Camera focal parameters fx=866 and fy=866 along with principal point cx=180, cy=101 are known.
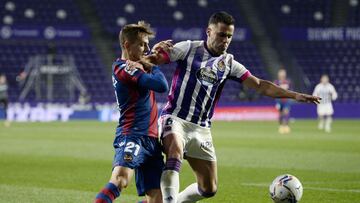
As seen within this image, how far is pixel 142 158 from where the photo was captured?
7.84m

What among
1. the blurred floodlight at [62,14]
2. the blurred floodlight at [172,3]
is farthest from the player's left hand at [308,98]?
the blurred floodlight at [172,3]

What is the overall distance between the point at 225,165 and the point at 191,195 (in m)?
7.53

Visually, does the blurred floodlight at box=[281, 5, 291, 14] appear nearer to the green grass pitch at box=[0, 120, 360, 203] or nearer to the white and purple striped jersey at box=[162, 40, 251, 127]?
the green grass pitch at box=[0, 120, 360, 203]

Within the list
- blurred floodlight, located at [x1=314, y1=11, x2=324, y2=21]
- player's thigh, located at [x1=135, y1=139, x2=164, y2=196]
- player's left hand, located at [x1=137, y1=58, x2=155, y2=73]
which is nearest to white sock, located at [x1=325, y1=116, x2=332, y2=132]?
blurred floodlight, located at [x1=314, y1=11, x2=324, y2=21]

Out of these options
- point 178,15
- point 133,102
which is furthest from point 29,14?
point 133,102

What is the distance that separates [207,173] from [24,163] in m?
8.61

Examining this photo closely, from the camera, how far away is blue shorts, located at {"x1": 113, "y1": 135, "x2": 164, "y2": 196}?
7.74 metres

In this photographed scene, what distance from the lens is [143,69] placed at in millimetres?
7824

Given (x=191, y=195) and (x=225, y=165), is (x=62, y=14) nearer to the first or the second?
(x=225, y=165)

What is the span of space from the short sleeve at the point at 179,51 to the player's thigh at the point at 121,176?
160cm

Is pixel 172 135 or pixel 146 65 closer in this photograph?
pixel 146 65

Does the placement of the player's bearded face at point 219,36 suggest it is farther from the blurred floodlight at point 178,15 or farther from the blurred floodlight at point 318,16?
the blurred floodlight at point 318,16

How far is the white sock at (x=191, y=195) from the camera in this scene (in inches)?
355

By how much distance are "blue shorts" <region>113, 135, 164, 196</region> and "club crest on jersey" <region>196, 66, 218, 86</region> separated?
111cm
